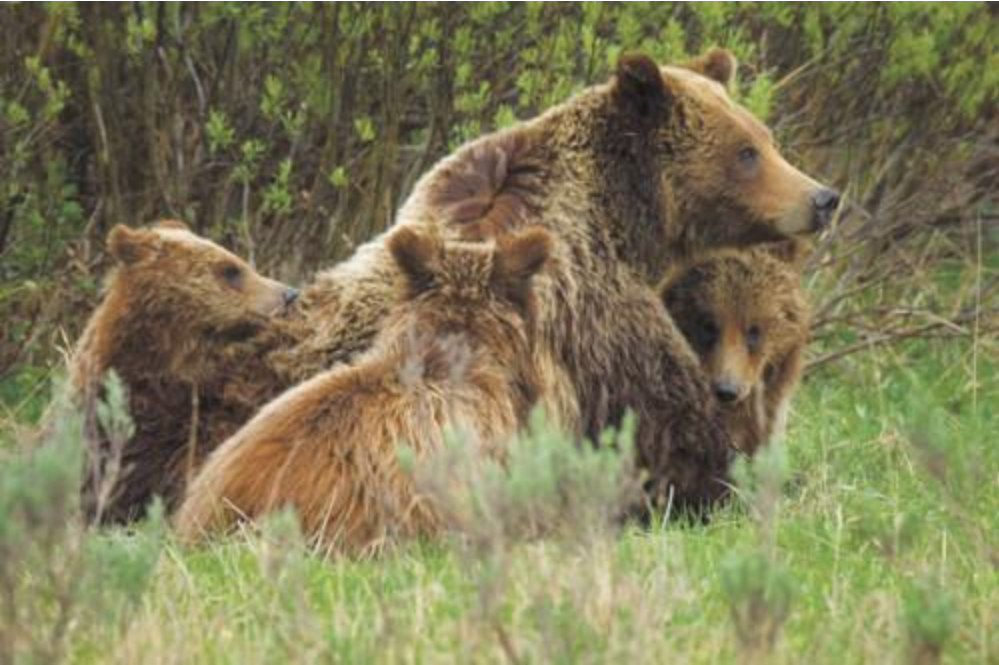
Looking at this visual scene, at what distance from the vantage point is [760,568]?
3.89 meters

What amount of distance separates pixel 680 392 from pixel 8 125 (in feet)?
12.2

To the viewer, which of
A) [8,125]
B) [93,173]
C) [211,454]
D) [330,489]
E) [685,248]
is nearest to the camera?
[330,489]

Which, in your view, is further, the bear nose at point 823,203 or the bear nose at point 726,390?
the bear nose at point 726,390

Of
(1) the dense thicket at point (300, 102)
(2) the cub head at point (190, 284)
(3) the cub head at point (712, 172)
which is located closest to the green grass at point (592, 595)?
(3) the cub head at point (712, 172)

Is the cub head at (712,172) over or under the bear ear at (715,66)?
under

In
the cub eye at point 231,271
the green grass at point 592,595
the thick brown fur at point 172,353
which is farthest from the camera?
the cub eye at point 231,271

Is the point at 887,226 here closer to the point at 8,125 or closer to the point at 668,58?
the point at 668,58

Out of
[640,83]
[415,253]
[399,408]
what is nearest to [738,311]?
[640,83]

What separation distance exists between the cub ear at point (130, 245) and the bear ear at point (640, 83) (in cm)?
177

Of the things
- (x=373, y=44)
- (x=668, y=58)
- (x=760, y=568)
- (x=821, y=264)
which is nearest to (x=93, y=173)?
(x=373, y=44)

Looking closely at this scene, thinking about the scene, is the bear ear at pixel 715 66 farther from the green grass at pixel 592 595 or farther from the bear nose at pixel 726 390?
the green grass at pixel 592 595

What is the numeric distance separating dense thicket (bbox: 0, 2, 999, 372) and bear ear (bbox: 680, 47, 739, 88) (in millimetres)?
932

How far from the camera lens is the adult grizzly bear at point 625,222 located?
648 centimetres

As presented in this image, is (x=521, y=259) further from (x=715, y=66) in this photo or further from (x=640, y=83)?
(x=715, y=66)
